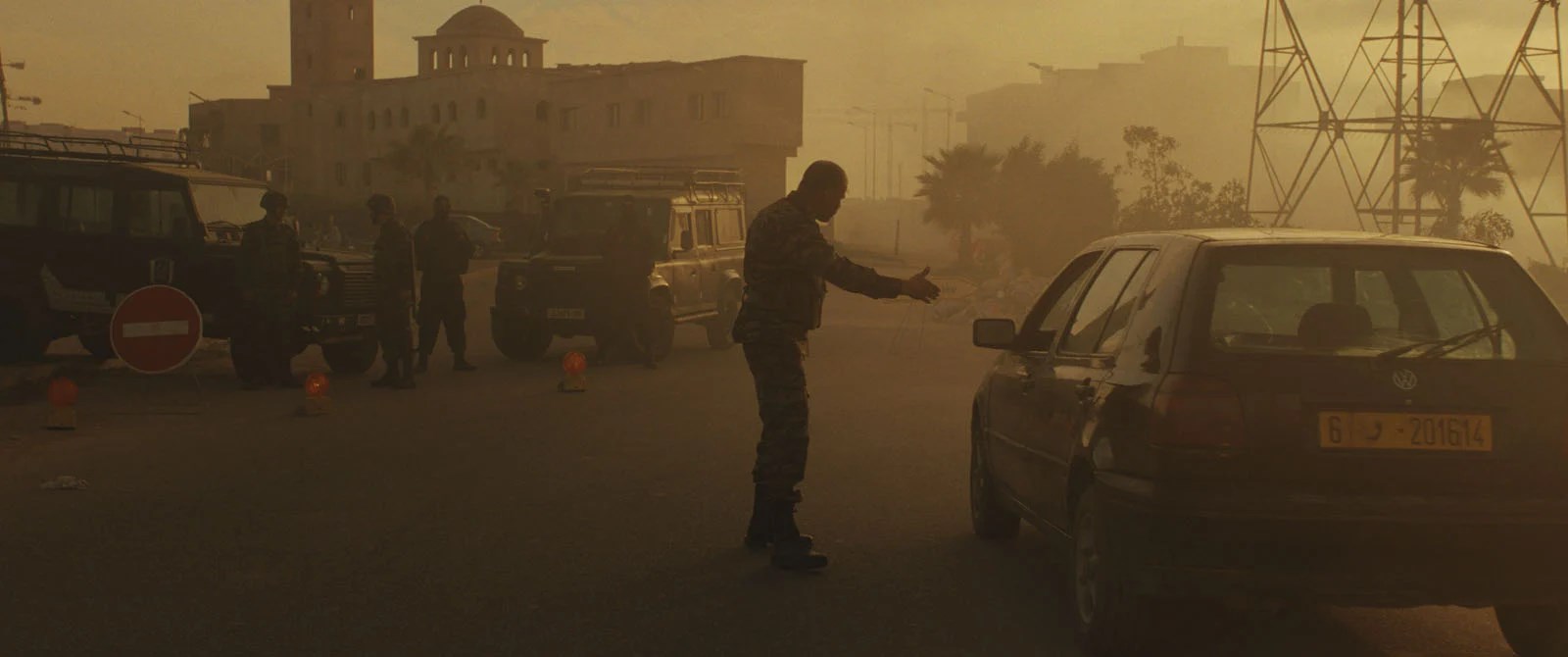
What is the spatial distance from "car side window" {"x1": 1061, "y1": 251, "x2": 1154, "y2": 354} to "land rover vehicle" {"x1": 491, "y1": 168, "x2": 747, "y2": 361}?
13359 millimetres

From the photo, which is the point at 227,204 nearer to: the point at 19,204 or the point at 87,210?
the point at 87,210

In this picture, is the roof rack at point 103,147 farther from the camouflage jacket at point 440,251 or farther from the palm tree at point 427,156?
the palm tree at point 427,156

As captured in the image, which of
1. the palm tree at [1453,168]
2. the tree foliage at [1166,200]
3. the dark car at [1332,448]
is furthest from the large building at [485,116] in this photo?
the dark car at [1332,448]

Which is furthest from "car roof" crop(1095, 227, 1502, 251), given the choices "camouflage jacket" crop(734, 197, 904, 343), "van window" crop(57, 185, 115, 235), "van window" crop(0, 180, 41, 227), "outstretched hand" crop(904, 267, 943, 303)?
"van window" crop(0, 180, 41, 227)

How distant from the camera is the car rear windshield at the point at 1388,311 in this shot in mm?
5441

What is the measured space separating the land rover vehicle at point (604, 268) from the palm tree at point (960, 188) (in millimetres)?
55887

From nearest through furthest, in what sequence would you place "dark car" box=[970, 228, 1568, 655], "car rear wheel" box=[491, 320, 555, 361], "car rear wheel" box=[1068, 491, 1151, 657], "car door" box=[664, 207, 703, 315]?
"dark car" box=[970, 228, 1568, 655]
"car rear wheel" box=[1068, 491, 1151, 657]
"car rear wheel" box=[491, 320, 555, 361]
"car door" box=[664, 207, 703, 315]

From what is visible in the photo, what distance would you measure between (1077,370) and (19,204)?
1479 cm

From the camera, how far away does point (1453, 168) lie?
55094 mm

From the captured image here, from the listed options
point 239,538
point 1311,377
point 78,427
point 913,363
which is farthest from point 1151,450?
point 913,363

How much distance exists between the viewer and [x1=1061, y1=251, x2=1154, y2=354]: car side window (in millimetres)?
6117

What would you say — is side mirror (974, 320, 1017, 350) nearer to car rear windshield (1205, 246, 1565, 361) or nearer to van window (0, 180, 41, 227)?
car rear windshield (1205, 246, 1565, 361)

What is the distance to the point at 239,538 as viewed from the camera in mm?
8102

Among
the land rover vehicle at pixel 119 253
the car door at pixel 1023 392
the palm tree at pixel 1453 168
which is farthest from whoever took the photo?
the palm tree at pixel 1453 168
